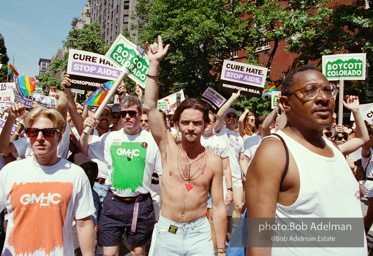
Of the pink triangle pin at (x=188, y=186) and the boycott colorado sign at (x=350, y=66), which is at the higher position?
Result: the boycott colorado sign at (x=350, y=66)

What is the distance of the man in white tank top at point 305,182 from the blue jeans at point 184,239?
127 cm

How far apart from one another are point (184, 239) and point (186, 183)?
481 mm

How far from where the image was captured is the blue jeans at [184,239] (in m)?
2.72

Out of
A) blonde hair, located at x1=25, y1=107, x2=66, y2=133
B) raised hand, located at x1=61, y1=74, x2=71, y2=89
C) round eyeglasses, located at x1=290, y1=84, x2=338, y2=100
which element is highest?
raised hand, located at x1=61, y1=74, x2=71, y2=89

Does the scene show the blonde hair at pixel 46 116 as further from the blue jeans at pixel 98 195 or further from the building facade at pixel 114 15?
the building facade at pixel 114 15

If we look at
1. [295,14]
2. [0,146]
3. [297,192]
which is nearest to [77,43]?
[295,14]

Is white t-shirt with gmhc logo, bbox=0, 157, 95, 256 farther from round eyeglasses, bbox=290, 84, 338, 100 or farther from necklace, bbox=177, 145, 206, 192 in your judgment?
round eyeglasses, bbox=290, 84, 338, 100

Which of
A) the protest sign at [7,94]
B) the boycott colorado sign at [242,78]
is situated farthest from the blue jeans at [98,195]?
the protest sign at [7,94]

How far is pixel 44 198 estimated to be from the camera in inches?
90.0

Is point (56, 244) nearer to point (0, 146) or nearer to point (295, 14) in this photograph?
point (0, 146)

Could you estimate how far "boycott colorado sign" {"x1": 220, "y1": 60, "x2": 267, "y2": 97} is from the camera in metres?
7.02

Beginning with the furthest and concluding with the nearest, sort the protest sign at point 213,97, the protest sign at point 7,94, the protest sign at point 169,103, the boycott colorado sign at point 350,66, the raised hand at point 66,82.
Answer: the protest sign at point 169,103
the protest sign at point 7,94
the protest sign at point 213,97
the boycott colorado sign at point 350,66
the raised hand at point 66,82

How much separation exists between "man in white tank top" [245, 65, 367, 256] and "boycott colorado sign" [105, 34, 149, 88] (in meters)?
3.40

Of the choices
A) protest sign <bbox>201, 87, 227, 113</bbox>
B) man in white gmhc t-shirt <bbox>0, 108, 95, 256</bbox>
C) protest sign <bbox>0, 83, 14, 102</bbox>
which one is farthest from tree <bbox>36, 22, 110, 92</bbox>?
man in white gmhc t-shirt <bbox>0, 108, 95, 256</bbox>
